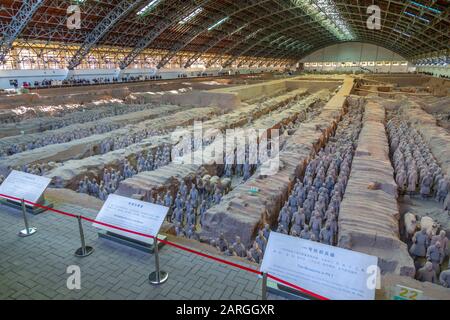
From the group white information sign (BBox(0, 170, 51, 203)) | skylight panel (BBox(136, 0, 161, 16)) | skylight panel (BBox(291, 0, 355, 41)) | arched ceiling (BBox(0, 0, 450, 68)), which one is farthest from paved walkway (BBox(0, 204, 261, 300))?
skylight panel (BBox(291, 0, 355, 41))

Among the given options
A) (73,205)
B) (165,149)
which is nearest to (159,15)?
(165,149)

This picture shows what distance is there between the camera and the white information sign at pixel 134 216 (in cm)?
361

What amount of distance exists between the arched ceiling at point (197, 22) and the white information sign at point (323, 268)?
20620mm

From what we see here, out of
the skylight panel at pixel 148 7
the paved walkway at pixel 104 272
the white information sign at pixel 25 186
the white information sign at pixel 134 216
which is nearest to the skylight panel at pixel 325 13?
the skylight panel at pixel 148 7

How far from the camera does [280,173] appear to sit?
26.5ft

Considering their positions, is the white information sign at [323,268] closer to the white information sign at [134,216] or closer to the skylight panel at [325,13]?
the white information sign at [134,216]

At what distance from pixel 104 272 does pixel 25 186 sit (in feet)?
6.75

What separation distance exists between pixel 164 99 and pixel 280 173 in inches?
644

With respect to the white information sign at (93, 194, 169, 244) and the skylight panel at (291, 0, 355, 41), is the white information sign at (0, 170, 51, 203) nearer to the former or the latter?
the white information sign at (93, 194, 169, 244)

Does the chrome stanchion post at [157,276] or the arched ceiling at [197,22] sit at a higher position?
the arched ceiling at [197,22]

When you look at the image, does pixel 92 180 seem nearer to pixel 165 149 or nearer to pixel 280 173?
pixel 165 149

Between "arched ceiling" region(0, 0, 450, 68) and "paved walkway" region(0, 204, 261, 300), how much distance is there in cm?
1846

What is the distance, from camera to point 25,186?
15.3 feet

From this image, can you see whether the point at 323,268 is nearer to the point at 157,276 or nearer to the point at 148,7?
the point at 157,276
